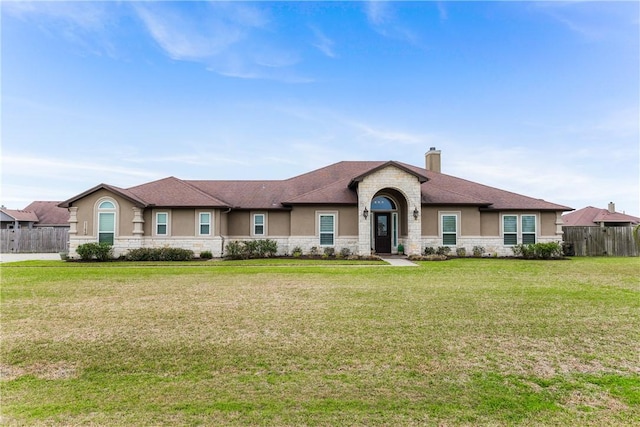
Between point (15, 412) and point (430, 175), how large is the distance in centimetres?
2481

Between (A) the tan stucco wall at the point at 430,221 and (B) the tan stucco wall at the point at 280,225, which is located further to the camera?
(B) the tan stucco wall at the point at 280,225

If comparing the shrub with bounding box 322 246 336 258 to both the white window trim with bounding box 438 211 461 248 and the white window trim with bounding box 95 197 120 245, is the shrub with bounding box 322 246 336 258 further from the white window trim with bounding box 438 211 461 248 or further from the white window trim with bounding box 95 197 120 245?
the white window trim with bounding box 95 197 120 245

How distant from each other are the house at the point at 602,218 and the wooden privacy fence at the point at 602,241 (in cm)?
1097

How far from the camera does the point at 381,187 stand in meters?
20.6

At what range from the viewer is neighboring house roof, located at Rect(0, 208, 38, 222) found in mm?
39656

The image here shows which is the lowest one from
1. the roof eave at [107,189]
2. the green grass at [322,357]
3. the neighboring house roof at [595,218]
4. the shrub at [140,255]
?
the green grass at [322,357]

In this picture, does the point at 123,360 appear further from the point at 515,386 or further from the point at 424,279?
the point at 424,279

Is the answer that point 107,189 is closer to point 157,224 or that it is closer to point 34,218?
point 157,224

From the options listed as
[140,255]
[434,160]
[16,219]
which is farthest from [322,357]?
[16,219]

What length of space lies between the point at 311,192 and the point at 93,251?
496 inches

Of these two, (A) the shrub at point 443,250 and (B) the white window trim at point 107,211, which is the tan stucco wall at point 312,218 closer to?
(A) the shrub at point 443,250

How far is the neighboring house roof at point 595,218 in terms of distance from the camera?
35.0m

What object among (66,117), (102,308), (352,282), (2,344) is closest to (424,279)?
(352,282)

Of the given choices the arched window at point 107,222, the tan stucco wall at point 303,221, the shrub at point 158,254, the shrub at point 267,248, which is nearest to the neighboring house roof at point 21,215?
the arched window at point 107,222
